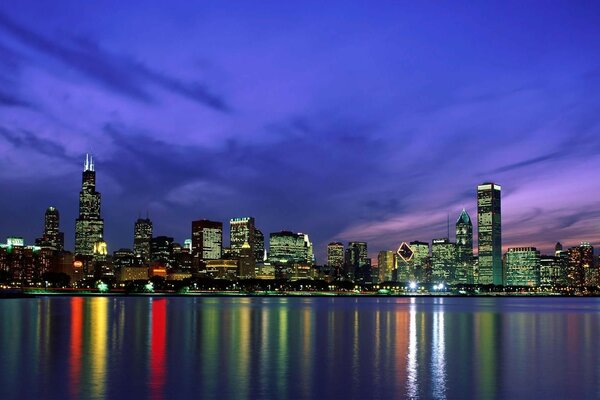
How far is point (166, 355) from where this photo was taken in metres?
47.6

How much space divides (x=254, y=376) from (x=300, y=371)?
3.40 meters

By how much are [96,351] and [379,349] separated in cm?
2020

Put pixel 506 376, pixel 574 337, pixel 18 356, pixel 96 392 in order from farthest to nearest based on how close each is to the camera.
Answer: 1. pixel 574 337
2. pixel 18 356
3. pixel 506 376
4. pixel 96 392

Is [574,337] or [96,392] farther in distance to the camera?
[574,337]

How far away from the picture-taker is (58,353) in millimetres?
47375

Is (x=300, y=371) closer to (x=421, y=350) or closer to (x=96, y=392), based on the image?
(x=96, y=392)

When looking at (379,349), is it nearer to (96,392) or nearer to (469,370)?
(469,370)

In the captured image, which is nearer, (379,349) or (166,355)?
(166,355)

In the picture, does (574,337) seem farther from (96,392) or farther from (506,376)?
(96,392)

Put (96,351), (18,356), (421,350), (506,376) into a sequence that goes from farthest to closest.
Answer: (421,350) < (96,351) < (18,356) < (506,376)

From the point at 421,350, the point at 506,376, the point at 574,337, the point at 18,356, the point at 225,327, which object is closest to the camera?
the point at 506,376

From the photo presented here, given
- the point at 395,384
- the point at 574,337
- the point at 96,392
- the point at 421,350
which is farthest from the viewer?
the point at 574,337

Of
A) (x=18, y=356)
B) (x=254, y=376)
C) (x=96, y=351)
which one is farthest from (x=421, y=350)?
(x=18, y=356)

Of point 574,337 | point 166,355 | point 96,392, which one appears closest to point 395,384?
point 96,392
